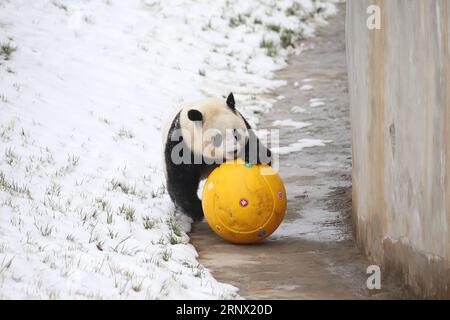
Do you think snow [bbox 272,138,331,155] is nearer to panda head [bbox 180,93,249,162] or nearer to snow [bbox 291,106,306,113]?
snow [bbox 291,106,306,113]

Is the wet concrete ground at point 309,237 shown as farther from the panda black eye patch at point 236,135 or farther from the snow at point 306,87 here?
the panda black eye patch at point 236,135

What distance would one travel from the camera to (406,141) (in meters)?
4.47

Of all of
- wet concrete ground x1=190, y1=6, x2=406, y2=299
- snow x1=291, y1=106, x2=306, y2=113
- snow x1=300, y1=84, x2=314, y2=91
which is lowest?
wet concrete ground x1=190, y1=6, x2=406, y2=299

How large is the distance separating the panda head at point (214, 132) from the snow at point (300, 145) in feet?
8.23

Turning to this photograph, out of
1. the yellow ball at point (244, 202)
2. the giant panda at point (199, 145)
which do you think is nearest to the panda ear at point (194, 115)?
the giant panda at point (199, 145)

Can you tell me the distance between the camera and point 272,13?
531 inches

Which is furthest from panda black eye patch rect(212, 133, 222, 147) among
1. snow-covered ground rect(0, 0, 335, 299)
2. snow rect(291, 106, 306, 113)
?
snow rect(291, 106, 306, 113)

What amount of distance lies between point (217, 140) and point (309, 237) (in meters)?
1.04

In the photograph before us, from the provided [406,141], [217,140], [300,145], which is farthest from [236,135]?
[300,145]

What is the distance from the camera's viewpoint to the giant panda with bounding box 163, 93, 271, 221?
19.6 feet

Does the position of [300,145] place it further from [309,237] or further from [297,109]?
[309,237]

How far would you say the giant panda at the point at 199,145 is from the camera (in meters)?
5.96

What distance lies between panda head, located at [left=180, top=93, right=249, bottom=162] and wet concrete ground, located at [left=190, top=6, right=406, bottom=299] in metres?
0.69
